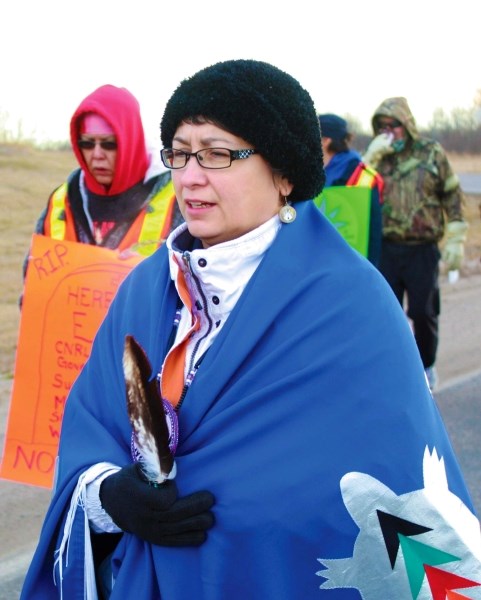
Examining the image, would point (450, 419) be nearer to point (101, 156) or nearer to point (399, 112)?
point (399, 112)

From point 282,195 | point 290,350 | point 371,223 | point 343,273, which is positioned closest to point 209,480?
point 290,350

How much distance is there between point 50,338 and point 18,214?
8.97 meters

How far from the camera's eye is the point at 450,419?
21.1 ft

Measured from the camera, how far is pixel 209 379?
2264 millimetres

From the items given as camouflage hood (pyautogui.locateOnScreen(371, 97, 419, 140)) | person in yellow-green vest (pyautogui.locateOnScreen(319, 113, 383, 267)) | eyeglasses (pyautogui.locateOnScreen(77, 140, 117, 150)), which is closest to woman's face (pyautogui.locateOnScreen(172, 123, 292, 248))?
eyeglasses (pyautogui.locateOnScreen(77, 140, 117, 150))

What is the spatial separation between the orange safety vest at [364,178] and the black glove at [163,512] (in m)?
4.22

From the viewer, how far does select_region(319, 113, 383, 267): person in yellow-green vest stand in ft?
19.8

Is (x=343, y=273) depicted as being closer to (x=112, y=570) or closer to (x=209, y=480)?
(x=209, y=480)

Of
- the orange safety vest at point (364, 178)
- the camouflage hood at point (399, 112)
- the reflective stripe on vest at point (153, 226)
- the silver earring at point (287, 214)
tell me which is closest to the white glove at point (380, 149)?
the camouflage hood at point (399, 112)

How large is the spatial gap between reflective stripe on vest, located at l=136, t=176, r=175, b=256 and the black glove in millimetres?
2296

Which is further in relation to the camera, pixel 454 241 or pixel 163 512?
pixel 454 241

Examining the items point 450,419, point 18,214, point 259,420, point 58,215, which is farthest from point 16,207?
point 259,420

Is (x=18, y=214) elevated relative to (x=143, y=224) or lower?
lower

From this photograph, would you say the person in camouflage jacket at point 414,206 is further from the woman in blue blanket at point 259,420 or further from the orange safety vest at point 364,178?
the woman in blue blanket at point 259,420
